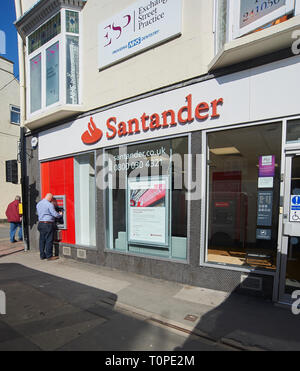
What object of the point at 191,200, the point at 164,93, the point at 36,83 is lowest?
the point at 191,200

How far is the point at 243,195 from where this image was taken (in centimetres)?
655

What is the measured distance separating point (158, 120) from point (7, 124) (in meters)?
15.5

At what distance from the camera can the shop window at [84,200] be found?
20.0ft

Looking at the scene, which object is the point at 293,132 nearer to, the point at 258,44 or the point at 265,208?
the point at 265,208

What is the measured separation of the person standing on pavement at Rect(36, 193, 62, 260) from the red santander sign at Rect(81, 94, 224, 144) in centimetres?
225

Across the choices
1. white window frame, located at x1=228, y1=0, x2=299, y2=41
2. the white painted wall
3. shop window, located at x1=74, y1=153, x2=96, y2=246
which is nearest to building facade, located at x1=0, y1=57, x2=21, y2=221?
shop window, located at x1=74, y1=153, x2=96, y2=246

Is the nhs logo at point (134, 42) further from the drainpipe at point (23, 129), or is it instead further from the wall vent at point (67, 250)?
the wall vent at point (67, 250)

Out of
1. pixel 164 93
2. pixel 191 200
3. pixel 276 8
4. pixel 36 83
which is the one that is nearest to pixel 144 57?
pixel 164 93

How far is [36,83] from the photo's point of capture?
23.4ft

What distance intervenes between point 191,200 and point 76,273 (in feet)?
10.8

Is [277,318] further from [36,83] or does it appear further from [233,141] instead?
[36,83]

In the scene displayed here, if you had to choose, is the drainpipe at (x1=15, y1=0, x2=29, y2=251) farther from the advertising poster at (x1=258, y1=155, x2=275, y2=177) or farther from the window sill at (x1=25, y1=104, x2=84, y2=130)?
the advertising poster at (x1=258, y1=155, x2=275, y2=177)

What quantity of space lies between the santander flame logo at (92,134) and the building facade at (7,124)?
1276cm

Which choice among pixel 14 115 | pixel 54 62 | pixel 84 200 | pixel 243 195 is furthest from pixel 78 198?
pixel 14 115
